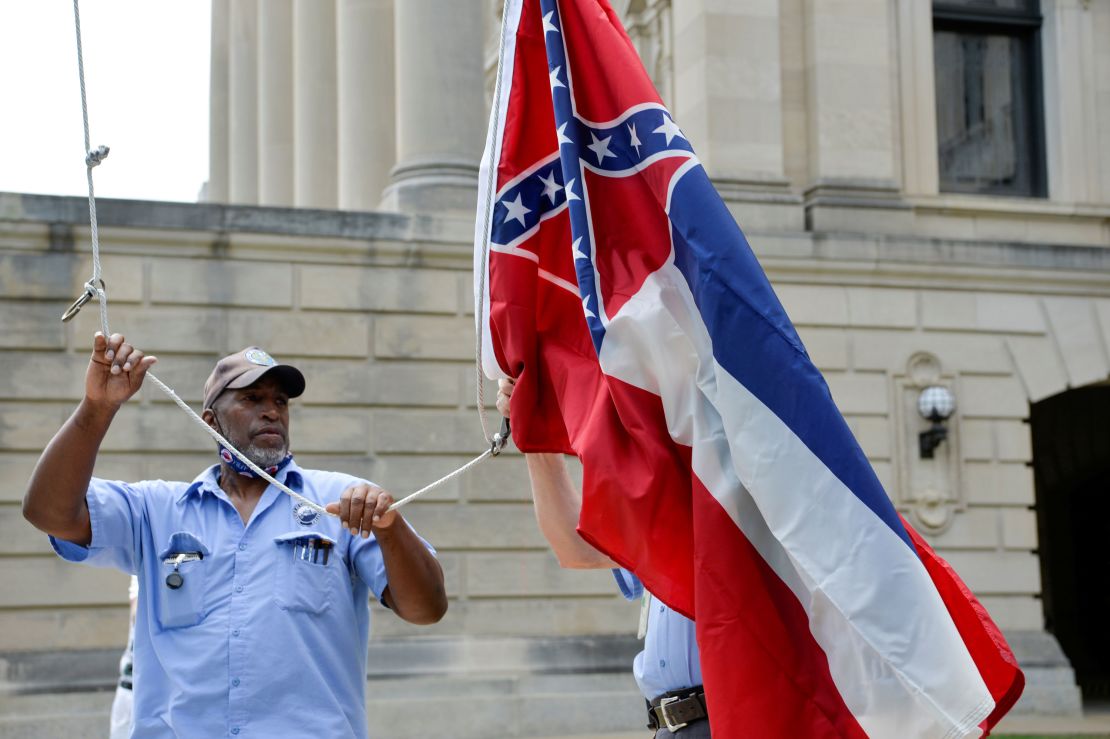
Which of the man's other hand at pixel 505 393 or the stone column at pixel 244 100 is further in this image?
the stone column at pixel 244 100

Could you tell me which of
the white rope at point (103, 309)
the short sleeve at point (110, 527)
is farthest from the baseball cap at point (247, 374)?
the short sleeve at point (110, 527)

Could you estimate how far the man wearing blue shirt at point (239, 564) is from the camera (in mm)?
4051

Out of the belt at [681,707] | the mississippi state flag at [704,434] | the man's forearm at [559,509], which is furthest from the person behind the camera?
the man's forearm at [559,509]

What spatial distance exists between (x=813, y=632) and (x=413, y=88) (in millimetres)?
13469

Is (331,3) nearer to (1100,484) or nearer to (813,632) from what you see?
(1100,484)

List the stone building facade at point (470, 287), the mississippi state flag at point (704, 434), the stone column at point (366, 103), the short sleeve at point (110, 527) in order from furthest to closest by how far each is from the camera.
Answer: the stone column at point (366, 103) < the stone building facade at point (470, 287) < the short sleeve at point (110, 527) < the mississippi state flag at point (704, 434)

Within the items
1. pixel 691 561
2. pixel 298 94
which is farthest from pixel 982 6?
pixel 691 561

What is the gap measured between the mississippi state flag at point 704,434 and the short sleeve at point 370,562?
1.72 ft

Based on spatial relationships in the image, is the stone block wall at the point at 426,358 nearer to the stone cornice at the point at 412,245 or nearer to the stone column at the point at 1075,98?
the stone cornice at the point at 412,245

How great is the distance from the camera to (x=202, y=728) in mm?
4043

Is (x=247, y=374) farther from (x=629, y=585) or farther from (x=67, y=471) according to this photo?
(x=629, y=585)

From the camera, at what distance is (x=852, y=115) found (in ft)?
55.8

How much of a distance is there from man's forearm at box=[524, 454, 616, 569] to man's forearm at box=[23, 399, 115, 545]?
4.48 feet

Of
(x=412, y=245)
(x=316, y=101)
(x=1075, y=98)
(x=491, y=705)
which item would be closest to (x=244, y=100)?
(x=316, y=101)
